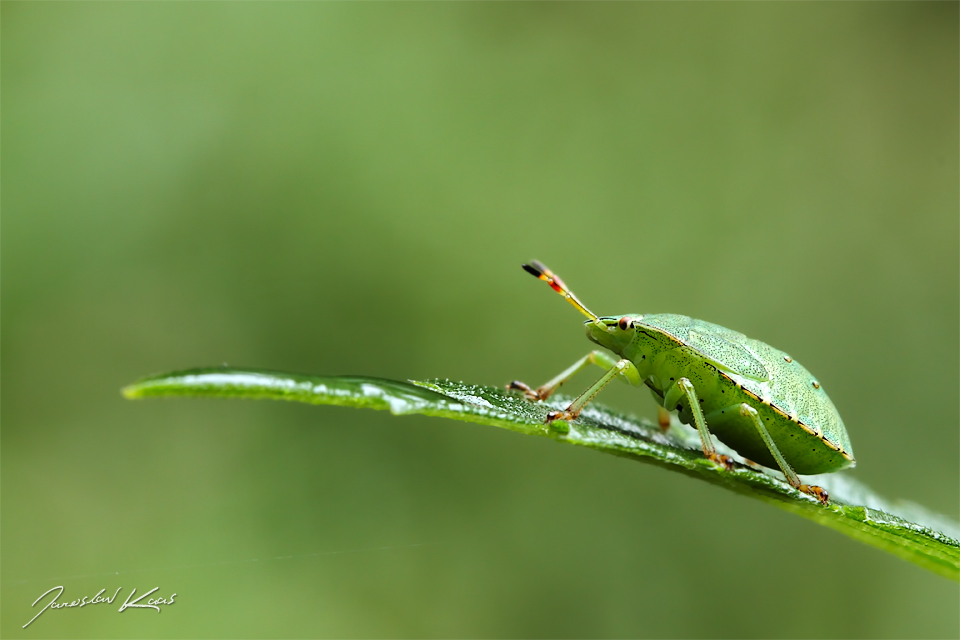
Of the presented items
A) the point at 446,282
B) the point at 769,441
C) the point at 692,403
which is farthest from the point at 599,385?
the point at 446,282

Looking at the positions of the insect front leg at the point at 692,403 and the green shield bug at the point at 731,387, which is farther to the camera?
the green shield bug at the point at 731,387

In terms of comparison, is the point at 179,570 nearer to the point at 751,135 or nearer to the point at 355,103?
the point at 355,103

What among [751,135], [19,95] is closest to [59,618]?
[19,95]

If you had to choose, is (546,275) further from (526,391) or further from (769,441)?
(769,441)

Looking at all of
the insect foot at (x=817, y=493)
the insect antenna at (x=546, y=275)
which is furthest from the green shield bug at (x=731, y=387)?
the insect foot at (x=817, y=493)

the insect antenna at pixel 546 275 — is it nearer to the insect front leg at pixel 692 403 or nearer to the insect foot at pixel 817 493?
the insect front leg at pixel 692 403
